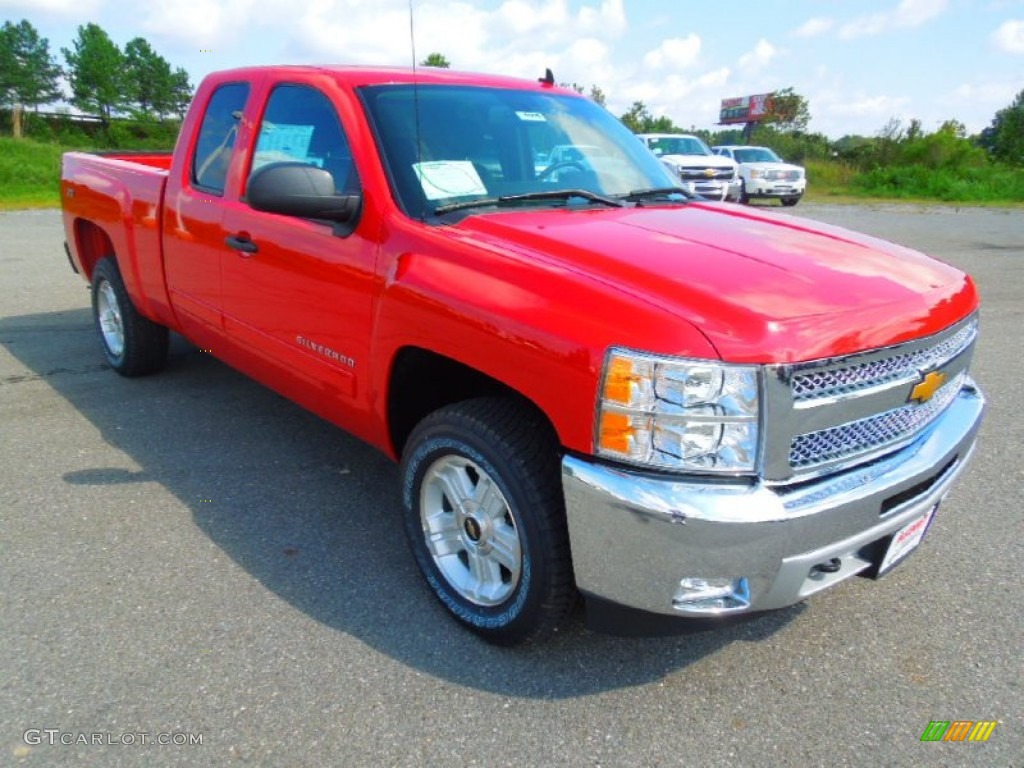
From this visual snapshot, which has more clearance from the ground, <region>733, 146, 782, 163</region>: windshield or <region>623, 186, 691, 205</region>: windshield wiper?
<region>733, 146, 782, 163</region>: windshield

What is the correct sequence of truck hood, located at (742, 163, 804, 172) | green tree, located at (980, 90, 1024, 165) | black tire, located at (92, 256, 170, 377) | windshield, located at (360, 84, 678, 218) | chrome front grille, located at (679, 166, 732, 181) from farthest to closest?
green tree, located at (980, 90, 1024, 165), truck hood, located at (742, 163, 804, 172), chrome front grille, located at (679, 166, 732, 181), black tire, located at (92, 256, 170, 377), windshield, located at (360, 84, 678, 218)

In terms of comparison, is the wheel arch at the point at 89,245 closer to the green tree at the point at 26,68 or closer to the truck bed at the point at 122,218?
the truck bed at the point at 122,218

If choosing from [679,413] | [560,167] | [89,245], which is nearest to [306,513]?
[560,167]

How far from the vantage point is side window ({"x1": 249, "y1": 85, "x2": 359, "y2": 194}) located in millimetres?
3111

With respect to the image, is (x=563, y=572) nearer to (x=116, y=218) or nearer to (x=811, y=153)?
(x=116, y=218)

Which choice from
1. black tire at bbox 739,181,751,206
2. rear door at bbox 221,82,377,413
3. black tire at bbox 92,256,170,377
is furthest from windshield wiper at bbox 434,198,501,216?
black tire at bbox 739,181,751,206

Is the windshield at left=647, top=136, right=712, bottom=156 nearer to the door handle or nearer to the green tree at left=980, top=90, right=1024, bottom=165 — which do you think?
the door handle

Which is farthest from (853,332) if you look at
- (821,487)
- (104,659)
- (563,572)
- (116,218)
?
(116,218)

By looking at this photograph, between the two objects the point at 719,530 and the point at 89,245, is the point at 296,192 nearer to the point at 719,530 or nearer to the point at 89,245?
the point at 719,530

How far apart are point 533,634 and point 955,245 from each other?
1375 centimetres

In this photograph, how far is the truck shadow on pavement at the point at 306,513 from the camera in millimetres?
2578

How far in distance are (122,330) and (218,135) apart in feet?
5.90

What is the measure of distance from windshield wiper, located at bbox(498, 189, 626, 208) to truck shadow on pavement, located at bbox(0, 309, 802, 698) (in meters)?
1.49

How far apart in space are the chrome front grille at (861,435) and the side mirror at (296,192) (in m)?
1.77
